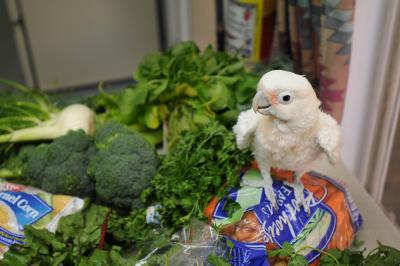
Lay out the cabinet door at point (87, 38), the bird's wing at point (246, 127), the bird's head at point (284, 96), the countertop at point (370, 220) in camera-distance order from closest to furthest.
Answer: the bird's head at point (284, 96) < the bird's wing at point (246, 127) < the countertop at point (370, 220) < the cabinet door at point (87, 38)

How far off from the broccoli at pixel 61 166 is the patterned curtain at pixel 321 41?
619 mm

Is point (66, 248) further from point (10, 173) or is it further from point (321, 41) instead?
point (321, 41)

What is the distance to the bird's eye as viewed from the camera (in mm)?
578

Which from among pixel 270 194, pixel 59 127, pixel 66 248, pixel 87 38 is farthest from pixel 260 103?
pixel 87 38

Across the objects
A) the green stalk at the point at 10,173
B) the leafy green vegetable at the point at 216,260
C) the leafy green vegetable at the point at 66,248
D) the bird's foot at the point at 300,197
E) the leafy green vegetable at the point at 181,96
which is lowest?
the green stalk at the point at 10,173

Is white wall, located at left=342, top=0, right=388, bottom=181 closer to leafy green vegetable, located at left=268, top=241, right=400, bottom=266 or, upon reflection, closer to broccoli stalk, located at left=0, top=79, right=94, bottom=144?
leafy green vegetable, located at left=268, top=241, right=400, bottom=266

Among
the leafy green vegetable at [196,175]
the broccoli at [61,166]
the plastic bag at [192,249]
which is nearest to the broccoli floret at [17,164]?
the broccoli at [61,166]

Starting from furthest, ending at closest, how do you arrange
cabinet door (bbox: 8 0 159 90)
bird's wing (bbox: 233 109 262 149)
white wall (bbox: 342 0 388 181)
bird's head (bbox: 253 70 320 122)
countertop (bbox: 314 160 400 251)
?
cabinet door (bbox: 8 0 159 90) < white wall (bbox: 342 0 388 181) < countertop (bbox: 314 160 400 251) < bird's wing (bbox: 233 109 262 149) < bird's head (bbox: 253 70 320 122)

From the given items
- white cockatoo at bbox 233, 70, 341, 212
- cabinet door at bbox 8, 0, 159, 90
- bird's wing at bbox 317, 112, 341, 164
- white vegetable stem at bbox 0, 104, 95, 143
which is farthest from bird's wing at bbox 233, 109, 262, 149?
cabinet door at bbox 8, 0, 159, 90

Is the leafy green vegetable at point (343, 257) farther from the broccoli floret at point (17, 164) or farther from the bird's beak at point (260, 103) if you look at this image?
the broccoli floret at point (17, 164)

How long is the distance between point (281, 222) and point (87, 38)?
137 centimetres

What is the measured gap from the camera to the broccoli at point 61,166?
904mm

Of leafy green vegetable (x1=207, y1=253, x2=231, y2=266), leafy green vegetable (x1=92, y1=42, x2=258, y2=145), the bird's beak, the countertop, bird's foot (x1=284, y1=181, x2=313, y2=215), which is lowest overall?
the countertop

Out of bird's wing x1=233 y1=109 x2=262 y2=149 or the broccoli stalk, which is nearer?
bird's wing x1=233 y1=109 x2=262 y2=149
